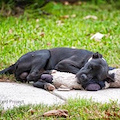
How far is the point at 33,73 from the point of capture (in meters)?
6.52

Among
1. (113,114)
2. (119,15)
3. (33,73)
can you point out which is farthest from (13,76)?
(119,15)

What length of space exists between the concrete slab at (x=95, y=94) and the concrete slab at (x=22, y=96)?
0.55 ft

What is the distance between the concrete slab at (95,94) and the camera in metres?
5.61

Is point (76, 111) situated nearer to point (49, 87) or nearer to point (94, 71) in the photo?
point (49, 87)

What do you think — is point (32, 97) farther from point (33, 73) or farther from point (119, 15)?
point (119, 15)

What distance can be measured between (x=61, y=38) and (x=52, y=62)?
8.26ft

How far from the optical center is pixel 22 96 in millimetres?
5594

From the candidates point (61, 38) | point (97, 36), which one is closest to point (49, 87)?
point (61, 38)

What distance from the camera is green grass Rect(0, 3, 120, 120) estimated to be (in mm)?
4961

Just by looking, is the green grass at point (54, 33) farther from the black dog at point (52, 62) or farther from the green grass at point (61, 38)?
the black dog at point (52, 62)

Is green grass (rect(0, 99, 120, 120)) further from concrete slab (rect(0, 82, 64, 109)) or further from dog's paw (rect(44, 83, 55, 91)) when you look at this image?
dog's paw (rect(44, 83, 55, 91))

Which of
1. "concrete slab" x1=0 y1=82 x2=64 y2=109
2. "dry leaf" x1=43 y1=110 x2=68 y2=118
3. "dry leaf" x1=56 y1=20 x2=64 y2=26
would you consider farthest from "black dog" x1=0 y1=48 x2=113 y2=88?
"dry leaf" x1=56 y1=20 x2=64 y2=26

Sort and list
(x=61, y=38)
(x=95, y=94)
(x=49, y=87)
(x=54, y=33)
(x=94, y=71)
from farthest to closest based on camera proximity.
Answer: (x=54, y=33)
(x=61, y=38)
(x=94, y=71)
(x=49, y=87)
(x=95, y=94)

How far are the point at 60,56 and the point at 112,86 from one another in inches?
41.6
